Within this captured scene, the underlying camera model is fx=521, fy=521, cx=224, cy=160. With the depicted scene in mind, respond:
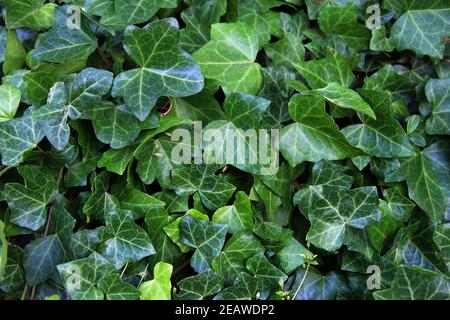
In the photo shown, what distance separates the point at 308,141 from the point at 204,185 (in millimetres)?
224

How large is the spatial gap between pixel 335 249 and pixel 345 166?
173 mm

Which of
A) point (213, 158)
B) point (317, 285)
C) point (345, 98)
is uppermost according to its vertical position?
point (345, 98)

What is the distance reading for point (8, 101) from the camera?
1070 mm

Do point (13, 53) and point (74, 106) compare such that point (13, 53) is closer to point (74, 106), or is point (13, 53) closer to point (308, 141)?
point (74, 106)

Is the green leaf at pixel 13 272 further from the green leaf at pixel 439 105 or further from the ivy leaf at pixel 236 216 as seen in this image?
the green leaf at pixel 439 105

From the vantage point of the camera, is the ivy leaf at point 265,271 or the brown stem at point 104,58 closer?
the ivy leaf at point 265,271

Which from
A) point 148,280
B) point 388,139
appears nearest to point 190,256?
point 148,280

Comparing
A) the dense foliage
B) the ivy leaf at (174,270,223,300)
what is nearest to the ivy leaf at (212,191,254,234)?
the dense foliage

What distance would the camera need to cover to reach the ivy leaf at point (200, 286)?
97 cm

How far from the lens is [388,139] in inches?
41.3

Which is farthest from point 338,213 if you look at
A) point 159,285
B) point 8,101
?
point 8,101

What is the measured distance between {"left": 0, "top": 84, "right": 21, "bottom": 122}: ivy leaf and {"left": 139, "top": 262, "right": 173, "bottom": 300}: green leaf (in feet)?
1.44

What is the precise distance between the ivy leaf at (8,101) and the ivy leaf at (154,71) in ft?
0.76

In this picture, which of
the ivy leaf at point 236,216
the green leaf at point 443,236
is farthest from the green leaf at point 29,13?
the green leaf at point 443,236
